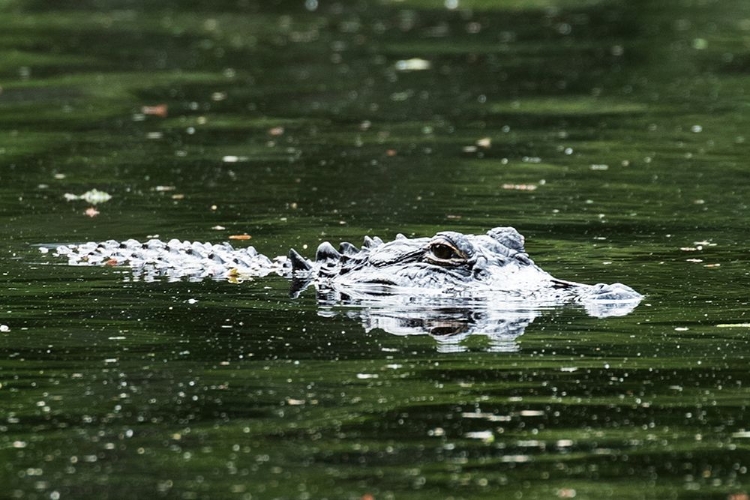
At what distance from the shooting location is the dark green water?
331 inches

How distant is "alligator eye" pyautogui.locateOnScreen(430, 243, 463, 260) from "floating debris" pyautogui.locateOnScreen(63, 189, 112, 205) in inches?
274

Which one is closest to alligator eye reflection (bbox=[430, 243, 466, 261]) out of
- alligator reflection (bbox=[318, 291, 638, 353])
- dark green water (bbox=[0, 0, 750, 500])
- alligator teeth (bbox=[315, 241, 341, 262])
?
alligator reflection (bbox=[318, 291, 638, 353])

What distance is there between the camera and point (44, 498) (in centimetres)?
772

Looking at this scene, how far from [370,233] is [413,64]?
1556cm

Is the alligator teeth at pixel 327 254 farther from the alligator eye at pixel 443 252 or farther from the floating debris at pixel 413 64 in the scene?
the floating debris at pixel 413 64

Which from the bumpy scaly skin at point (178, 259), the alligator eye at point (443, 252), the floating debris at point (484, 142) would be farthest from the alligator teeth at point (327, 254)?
the floating debris at point (484, 142)

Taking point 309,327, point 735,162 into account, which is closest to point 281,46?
point 735,162

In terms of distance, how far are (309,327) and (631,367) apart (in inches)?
A: 102

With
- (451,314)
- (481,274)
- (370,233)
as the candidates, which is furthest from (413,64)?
(451,314)

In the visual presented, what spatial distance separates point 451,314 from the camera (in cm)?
1225

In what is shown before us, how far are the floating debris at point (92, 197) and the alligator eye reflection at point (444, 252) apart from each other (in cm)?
696

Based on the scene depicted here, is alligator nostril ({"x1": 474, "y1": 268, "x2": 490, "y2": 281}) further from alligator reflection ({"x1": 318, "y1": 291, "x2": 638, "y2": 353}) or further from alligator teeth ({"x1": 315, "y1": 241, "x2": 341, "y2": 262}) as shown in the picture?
alligator teeth ({"x1": 315, "y1": 241, "x2": 341, "y2": 262})

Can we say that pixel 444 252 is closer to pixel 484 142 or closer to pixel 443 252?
pixel 443 252

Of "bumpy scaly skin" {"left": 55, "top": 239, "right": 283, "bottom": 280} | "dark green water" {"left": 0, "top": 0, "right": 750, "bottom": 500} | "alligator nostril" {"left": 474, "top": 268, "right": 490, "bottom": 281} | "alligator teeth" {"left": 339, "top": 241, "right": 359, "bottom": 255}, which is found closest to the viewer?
"dark green water" {"left": 0, "top": 0, "right": 750, "bottom": 500}
